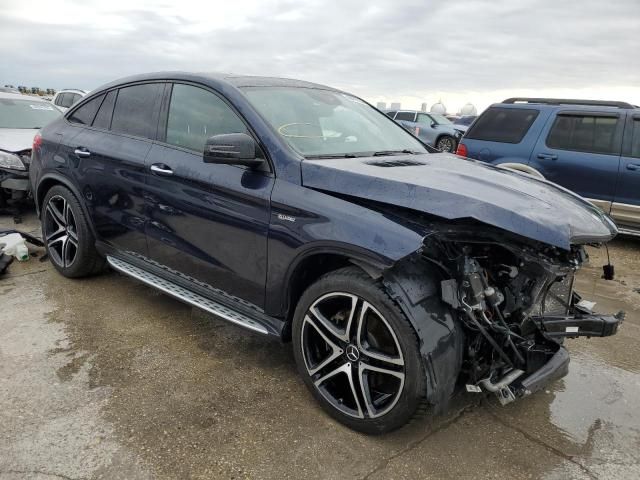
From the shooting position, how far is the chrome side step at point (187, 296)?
3.01m

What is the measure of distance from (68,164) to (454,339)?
3563 mm

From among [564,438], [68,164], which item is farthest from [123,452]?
[68,164]

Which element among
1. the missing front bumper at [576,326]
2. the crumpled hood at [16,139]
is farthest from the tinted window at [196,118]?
the crumpled hood at [16,139]

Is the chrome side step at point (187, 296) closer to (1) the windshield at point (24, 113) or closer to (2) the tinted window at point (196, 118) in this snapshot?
(2) the tinted window at point (196, 118)

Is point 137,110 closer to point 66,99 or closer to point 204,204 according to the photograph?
point 204,204

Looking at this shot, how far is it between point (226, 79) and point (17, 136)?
208 inches

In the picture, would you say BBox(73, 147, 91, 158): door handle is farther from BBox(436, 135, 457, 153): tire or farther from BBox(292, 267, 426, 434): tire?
BBox(436, 135, 457, 153): tire

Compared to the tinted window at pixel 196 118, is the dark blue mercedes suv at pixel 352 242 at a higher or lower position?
lower

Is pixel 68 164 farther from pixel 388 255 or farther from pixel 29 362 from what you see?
pixel 388 255

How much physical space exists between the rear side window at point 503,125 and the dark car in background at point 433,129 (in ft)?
35.5

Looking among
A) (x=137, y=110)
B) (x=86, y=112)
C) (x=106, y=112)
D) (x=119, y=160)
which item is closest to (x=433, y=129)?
(x=86, y=112)

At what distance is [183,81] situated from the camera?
3.52 metres

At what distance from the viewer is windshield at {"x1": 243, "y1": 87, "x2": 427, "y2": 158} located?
3.08 meters

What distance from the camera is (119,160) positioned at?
378cm
